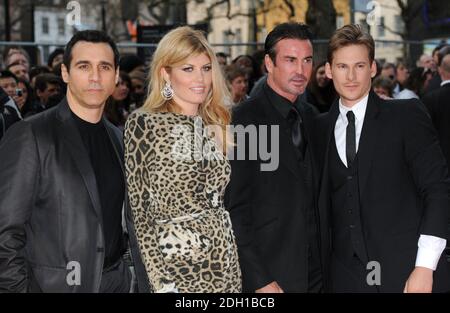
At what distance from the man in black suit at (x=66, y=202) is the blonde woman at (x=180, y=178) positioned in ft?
0.66

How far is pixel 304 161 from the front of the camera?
16.5 feet

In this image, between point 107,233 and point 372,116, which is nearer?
point 107,233

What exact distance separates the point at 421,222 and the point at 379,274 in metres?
0.43

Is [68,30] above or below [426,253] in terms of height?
above

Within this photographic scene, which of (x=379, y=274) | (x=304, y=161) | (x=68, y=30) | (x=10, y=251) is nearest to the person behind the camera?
(x=10, y=251)

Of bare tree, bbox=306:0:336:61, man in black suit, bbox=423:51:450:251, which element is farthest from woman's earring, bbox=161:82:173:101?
bare tree, bbox=306:0:336:61

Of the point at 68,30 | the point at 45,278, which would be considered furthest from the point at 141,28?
the point at 68,30

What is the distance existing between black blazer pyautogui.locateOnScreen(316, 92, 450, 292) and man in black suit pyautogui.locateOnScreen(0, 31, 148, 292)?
1397 millimetres

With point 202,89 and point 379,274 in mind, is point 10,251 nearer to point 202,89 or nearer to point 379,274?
point 202,89

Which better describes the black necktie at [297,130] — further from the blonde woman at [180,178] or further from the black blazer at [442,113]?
the black blazer at [442,113]

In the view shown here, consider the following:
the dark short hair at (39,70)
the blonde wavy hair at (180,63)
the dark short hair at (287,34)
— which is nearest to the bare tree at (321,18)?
the dark short hair at (39,70)

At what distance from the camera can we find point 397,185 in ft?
14.9

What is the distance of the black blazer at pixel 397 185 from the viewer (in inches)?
176

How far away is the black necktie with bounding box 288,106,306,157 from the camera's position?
5.07 m
